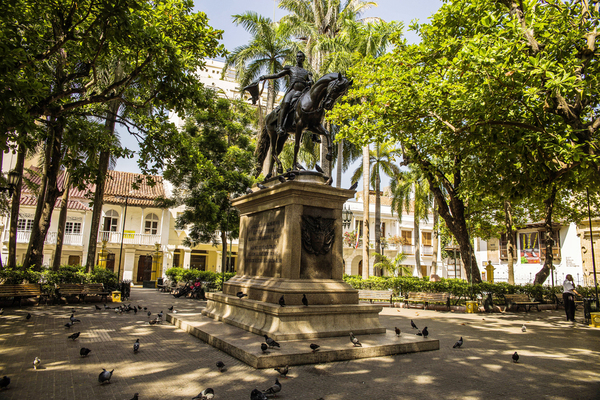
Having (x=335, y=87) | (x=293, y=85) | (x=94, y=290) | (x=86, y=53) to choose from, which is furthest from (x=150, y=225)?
(x=335, y=87)

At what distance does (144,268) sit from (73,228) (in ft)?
23.1

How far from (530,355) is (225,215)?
16382 mm

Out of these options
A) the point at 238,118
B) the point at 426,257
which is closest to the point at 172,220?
the point at 238,118

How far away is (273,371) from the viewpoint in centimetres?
526

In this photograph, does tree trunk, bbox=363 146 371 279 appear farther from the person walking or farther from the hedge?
the person walking

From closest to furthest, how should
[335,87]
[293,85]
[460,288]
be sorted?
[335,87]
[293,85]
[460,288]

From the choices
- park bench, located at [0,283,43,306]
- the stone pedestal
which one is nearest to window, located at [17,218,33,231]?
park bench, located at [0,283,43,306]

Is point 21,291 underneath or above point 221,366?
above

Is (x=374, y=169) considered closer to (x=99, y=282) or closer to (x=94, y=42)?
(x=99, y=282)

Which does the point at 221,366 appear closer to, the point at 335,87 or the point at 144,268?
the point at 335,87

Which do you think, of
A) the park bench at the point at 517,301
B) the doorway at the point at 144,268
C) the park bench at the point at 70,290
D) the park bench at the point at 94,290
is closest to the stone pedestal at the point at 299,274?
the park bench at the point at 70,290

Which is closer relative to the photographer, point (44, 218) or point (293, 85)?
point (293, 85)

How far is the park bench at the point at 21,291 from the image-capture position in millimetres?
12742

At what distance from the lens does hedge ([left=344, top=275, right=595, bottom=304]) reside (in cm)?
1752
